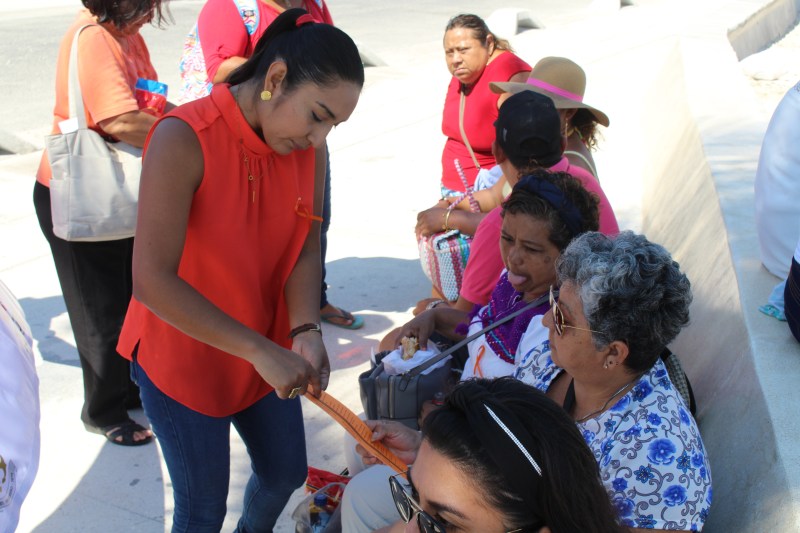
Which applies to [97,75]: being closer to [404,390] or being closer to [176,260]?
[176,260]

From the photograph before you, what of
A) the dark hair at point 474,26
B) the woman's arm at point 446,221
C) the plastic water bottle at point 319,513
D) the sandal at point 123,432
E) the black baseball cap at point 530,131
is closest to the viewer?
the plastic water bottle at point 319,513

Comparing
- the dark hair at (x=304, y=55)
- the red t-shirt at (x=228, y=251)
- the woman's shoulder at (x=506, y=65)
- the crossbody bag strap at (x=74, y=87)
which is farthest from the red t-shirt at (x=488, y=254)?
the crossbody bag strap at (x=74, y=87)

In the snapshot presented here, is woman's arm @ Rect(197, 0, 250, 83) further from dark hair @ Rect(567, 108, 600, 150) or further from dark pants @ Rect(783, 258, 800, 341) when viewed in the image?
dark pants @ Rect(783, 258, 800, 341)

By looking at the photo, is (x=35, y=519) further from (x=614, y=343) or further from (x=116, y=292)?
(x=614, y=343)

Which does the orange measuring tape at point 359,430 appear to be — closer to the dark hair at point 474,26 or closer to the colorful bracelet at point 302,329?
the colorful bracelet at point 302,329

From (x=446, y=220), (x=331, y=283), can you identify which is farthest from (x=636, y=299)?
(x=331, y=283)

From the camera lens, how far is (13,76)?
10.6 m

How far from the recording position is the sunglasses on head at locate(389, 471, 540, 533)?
1617mm

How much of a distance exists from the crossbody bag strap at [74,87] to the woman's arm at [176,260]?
3.98ft

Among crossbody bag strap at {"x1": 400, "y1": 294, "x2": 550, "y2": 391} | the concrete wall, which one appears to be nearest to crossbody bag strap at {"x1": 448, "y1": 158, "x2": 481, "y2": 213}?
the concrete wall

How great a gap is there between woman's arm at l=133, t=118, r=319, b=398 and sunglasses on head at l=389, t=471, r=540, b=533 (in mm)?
512

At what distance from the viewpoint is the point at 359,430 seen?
7.91 feet

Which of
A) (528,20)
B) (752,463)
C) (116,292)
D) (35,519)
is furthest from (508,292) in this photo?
(528,20)

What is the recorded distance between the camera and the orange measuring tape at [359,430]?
2.38m
